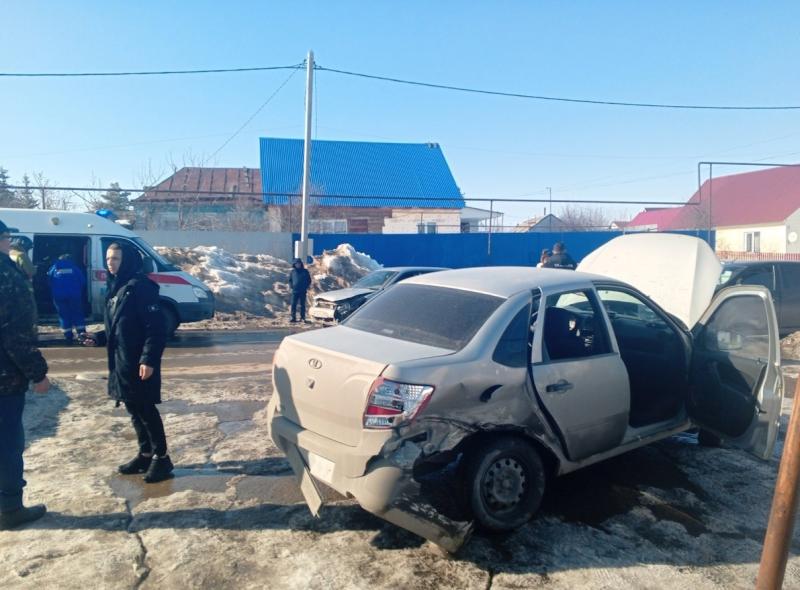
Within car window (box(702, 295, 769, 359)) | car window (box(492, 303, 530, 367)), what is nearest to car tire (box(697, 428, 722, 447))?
car window (box(702, 295, 769, 359))

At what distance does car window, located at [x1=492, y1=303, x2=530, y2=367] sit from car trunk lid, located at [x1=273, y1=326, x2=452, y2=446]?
37 centimetres

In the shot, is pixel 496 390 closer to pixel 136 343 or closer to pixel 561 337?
pixel 561 337

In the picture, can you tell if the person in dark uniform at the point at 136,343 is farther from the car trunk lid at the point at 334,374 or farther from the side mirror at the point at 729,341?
the side mirror at the point at 729,341

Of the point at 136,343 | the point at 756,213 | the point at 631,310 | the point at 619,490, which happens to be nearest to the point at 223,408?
the point at 136,343

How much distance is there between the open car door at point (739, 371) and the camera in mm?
4539

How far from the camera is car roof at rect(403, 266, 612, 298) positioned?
178 inches

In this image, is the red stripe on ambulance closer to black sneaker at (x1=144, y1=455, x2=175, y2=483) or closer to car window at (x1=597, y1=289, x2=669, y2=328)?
black sneaker at (x1=144, y1=455, x2=175, y2=483)

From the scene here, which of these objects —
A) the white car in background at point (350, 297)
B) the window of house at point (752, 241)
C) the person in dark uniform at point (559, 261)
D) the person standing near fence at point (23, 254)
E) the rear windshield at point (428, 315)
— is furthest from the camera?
the window of house at point (752, 241)

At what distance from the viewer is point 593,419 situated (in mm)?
4512

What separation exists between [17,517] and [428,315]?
115 inches

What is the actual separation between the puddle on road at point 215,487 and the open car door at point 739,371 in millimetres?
2931

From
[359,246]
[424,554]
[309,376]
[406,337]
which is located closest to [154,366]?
[309,376]

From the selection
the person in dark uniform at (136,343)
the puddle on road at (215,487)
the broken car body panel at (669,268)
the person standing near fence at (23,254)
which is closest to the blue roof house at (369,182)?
the person standing near fence at (23,254)

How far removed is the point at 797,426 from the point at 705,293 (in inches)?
136
